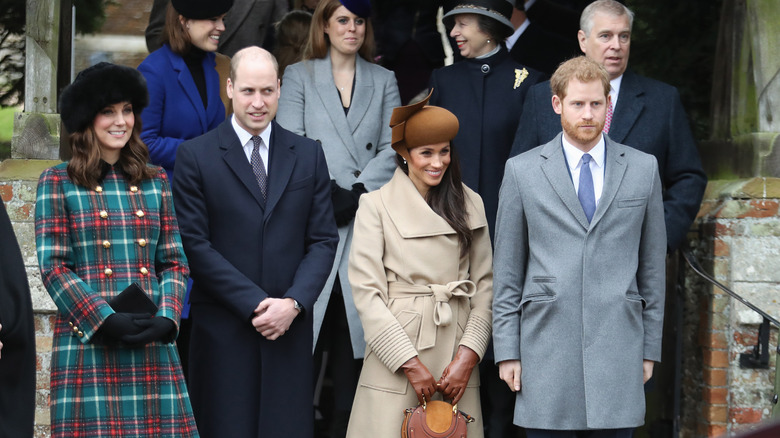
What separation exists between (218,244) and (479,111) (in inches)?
59.5

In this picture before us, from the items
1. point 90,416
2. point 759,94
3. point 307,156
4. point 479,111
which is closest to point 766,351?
point 759,94

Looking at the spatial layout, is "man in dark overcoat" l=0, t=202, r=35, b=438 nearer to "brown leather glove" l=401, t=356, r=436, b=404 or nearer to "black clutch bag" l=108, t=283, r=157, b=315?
"black clutch bag" l=108, t=283, r=157, b=315

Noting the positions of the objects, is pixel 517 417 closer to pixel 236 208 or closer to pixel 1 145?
pixel 236 208

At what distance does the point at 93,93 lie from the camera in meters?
4.31

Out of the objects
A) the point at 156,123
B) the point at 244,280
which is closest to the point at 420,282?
the point at 244,280

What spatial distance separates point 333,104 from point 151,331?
183 cm

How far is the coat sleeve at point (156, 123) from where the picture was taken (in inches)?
205

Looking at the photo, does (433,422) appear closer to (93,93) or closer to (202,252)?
(202,252)

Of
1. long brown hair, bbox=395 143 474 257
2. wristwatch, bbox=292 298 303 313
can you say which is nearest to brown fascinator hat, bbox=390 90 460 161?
long brown hair, bbox=395 143 474 257

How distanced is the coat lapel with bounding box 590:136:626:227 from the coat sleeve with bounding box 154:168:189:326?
5.27 ft

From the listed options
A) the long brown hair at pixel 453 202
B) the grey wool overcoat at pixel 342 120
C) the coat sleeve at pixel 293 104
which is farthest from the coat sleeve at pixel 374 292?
the coat sleeve at pixel 293 104

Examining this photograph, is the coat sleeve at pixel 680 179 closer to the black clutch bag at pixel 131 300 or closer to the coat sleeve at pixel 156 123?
the coat sleeve at pixel 156 123

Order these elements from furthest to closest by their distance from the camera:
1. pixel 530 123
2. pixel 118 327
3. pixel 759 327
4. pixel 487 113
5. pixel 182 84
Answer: pixel 759 327, pixel 487 113, pixel 182 84, pixel 530 123, pixel 118 327

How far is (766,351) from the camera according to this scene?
5.38m
